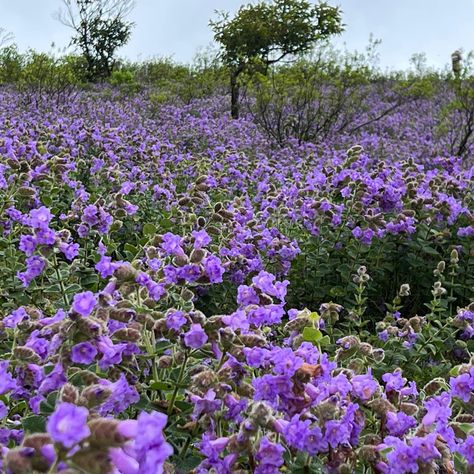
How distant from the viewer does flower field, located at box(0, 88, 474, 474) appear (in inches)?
47.3

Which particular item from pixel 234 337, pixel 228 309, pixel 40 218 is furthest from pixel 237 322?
pixel 228 309

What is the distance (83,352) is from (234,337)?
0.32 meters

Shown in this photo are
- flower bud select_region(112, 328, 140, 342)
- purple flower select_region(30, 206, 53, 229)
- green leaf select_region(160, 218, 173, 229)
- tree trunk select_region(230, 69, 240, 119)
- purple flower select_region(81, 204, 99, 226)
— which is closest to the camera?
flower bud select_region(112, 328, 140, 342)

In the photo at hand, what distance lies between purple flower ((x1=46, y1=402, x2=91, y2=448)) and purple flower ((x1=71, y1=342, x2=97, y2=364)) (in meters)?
0.47

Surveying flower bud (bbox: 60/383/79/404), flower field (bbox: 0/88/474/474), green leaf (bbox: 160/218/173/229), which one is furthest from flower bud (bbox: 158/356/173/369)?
green leaf (bbox: 160/218/173/229)

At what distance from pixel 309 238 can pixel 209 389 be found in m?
2.68

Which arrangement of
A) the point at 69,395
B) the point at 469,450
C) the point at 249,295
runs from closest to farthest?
the point at 69,395 → the point at 469,450 → the point at 249,295

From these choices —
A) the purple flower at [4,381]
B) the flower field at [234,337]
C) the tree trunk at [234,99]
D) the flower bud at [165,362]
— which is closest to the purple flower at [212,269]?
the flower field at [234,337]

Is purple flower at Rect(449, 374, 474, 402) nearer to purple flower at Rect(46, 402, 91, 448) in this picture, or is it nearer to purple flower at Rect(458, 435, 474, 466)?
purple flower at Rect(458, 435, 474, 466)

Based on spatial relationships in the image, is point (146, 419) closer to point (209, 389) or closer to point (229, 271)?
point (209, 389)

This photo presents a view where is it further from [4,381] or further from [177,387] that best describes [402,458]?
[4,381]

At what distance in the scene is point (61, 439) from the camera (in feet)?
2.53

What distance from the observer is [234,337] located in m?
1.38

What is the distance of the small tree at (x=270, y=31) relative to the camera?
14055 millimetres
